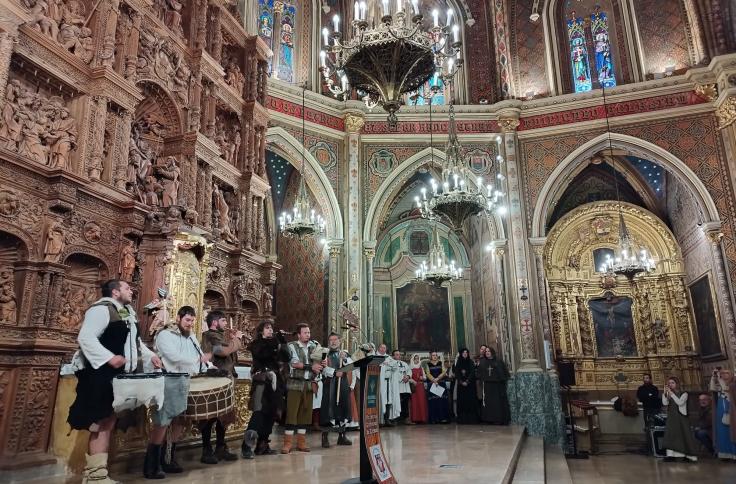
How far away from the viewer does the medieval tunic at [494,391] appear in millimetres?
12492

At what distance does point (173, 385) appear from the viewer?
186 inches

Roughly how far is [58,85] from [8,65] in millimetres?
920

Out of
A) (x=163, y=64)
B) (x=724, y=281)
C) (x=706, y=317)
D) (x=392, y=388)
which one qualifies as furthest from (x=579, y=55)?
(x=163, y=64)

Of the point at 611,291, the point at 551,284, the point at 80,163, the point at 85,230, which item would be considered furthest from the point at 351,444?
the point at 611,291

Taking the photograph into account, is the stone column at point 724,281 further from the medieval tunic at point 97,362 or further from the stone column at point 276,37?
the medieval tunic at point 97,362

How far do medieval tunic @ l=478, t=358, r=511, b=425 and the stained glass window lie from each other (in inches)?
344

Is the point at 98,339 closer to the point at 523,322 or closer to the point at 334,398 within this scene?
the point at 334,398

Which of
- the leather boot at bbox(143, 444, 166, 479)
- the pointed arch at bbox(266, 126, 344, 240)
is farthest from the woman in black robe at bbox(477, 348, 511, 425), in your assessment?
the leather boot at bbox(143, 444, 166, 479)

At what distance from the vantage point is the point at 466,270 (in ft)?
62.1

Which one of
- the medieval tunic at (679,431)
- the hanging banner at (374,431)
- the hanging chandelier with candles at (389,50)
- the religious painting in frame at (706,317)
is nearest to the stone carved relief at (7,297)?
the hanging banner at (374,431)

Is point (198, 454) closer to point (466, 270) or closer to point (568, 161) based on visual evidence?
point (568, 161)

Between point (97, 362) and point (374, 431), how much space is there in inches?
83.3

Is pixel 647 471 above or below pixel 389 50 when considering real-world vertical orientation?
below

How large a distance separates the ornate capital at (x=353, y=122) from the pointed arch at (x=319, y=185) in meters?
1.32
